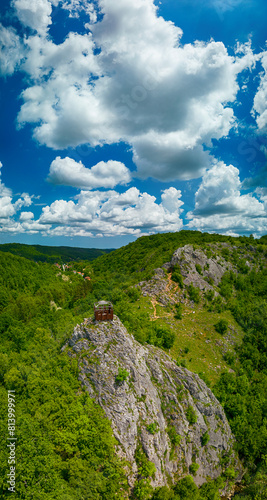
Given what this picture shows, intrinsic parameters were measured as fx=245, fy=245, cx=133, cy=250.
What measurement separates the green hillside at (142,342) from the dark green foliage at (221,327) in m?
0.25

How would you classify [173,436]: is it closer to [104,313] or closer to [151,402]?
[151,402]

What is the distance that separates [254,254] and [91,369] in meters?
87.5

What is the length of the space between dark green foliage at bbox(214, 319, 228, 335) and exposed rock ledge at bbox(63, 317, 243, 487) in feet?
67.6

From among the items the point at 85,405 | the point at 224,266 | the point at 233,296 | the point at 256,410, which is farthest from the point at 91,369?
the point at 224,266

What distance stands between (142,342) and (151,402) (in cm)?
1019

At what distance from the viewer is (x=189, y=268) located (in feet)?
259

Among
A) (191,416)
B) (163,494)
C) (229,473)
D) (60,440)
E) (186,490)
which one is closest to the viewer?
(60,440)

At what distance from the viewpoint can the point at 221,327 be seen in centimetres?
6378

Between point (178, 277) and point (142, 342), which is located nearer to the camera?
point (142, 342)

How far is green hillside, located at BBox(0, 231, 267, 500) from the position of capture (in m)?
23.8

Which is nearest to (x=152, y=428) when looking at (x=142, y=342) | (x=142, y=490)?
(x=142, y=490)

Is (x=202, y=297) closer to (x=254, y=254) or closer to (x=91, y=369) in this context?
(x=254, y=254)

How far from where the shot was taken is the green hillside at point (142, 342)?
78.1 ft

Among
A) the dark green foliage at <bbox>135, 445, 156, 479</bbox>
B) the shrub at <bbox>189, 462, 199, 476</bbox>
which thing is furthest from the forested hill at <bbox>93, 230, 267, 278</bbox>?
the dark green foliage at <bbox>135, 445, 156, 479</bbox>
